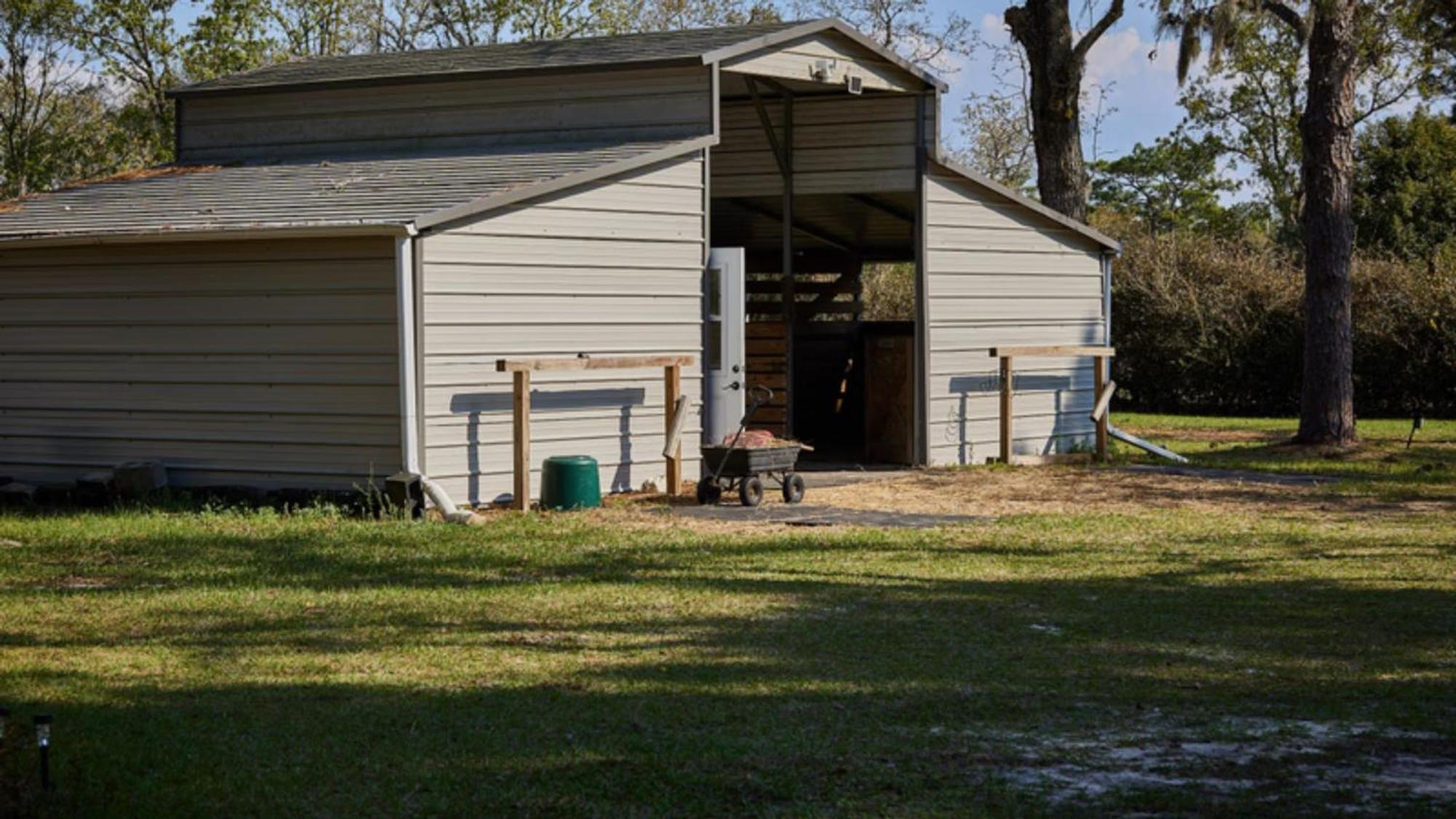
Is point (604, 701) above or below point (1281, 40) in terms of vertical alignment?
below

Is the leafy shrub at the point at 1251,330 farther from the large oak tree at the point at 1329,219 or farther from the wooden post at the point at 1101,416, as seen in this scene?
the wooden post at the point at 1101,416

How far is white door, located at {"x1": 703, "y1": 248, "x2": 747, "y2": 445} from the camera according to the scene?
17234 mm

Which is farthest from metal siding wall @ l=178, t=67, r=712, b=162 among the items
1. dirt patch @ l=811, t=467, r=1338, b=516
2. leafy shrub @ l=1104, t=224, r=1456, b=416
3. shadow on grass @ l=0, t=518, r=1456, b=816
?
leafy shrub @ l=1104, t=224, r=1456, b=416

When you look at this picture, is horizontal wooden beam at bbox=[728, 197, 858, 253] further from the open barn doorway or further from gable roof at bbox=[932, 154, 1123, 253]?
gable roof at bbox=[932, 154, 1123, 253]

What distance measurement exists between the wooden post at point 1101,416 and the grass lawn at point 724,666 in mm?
6016

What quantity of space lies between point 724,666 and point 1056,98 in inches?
716

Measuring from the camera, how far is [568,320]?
15.8m

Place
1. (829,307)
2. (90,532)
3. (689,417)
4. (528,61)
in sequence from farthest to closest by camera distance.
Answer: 1. (829,307)
2. (528,61)
3. (689,417)
4. (90,532)

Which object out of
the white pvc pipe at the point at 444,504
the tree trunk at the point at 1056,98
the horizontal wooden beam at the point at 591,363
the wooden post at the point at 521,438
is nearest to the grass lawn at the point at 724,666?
the white pvc pipe at the point at 444,504

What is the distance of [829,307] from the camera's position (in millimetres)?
22406

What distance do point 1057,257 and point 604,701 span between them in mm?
14288

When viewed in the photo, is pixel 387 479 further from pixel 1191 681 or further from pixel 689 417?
pixel 1191 681

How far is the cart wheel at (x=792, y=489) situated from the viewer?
52.0ft

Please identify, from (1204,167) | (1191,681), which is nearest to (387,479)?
(1191,681)
